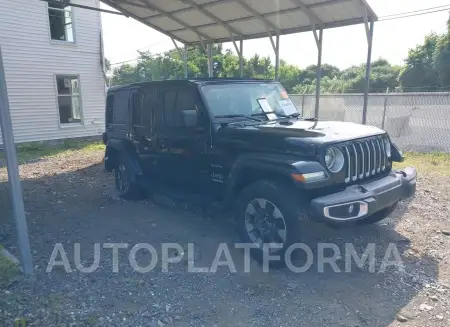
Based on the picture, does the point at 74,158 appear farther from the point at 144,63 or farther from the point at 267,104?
the point at 144,63

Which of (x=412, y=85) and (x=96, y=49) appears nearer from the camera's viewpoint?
(x=96, y=49)

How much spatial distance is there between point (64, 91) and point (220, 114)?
11.3 metres

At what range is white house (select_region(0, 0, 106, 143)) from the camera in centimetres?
1220

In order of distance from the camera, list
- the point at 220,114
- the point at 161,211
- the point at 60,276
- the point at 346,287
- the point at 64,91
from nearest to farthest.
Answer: the point at 346,287, the point at 60,276, the point at 220,114, the point at 161,211, the point at 64,91

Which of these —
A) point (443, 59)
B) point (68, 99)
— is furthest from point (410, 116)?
point (443, 59)

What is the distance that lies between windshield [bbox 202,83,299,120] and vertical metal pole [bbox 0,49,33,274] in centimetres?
217

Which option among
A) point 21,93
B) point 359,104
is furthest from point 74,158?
point 359,104

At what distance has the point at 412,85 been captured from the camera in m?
37.8

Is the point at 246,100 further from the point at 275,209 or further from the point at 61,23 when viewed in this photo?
the point at 61,23

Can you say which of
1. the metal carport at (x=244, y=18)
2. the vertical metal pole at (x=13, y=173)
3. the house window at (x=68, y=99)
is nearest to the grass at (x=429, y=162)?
the metal carport at (x=244, y=18)

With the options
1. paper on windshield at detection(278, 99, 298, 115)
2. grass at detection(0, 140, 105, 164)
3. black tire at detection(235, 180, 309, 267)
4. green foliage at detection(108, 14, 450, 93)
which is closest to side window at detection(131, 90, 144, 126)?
paper on windshield at detection(278, 99, 298, 115)

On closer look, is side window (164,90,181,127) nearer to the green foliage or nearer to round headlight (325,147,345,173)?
round headlight (325,147,345,173)

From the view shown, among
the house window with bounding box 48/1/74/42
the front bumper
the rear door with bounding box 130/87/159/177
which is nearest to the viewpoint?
the front bumper

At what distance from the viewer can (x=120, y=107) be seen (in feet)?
20.4
